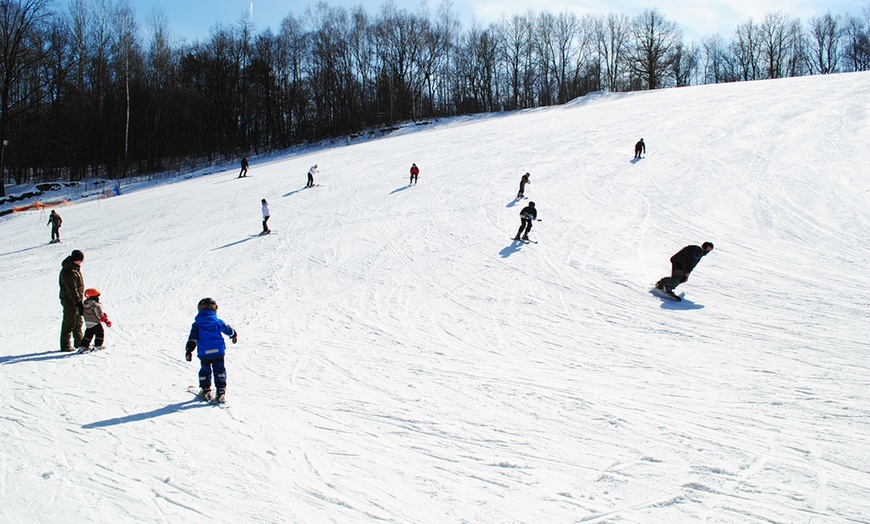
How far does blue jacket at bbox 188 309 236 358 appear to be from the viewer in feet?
19.0

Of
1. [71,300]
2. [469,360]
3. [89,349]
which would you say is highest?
[71,300]

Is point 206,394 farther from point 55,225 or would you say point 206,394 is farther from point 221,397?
point 55,225

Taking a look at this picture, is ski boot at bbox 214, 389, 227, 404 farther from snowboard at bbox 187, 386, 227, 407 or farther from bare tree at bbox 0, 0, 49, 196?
bare tree at bbox 0, 0, 49, 196

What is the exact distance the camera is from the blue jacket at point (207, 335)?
5785 millimetres

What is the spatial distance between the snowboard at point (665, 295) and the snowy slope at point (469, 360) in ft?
0.69

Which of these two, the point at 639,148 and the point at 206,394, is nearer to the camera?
the point at 206,394

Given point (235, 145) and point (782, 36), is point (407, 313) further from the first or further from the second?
point (782, 36)

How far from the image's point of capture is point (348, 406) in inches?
234

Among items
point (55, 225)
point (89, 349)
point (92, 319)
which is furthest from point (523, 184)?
point (55, 225)

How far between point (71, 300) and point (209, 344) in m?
3.68

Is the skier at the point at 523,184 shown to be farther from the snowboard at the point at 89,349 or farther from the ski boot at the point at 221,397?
the ski boot at the point at 221,397

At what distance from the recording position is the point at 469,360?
7.59m

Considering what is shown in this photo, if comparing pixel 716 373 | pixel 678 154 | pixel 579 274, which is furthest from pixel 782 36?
pixel 716 373

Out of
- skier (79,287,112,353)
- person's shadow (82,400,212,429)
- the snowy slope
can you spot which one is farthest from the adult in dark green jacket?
person's shadow (82,400,212,429)
